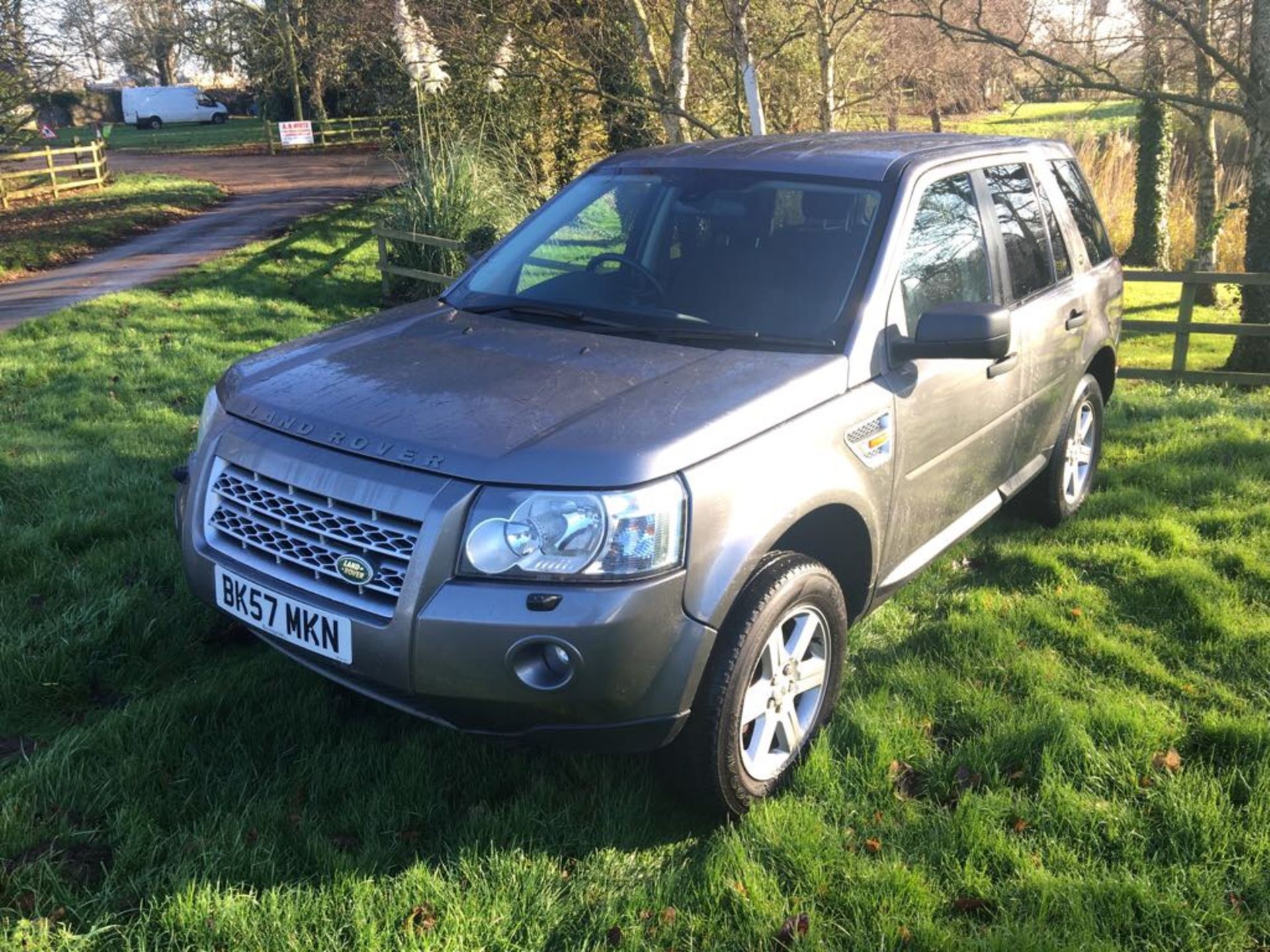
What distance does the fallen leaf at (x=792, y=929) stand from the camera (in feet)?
8.73

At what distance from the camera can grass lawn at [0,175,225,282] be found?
16.1 meters

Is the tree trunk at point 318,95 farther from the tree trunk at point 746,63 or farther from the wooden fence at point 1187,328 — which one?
the wooden fence at point 1187,328

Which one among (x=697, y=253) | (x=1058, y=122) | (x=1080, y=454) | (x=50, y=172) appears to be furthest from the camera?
(x=1058, y=122)

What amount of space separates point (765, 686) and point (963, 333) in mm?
1314

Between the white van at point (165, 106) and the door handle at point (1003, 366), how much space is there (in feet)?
202

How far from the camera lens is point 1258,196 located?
32.2 feet

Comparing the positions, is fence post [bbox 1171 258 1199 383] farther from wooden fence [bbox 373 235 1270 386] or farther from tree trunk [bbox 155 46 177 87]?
tree trunk [bbox 155 46 177 87]

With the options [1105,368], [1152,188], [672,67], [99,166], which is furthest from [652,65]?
[99,166]

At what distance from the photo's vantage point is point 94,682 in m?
3.79

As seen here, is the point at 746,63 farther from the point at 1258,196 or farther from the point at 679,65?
the point at 1258,196

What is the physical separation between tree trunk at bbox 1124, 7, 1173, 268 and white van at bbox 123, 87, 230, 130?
50.9 meters

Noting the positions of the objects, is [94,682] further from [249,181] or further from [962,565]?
[249,181]

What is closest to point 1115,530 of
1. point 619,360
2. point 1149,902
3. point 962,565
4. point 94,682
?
point 962,565

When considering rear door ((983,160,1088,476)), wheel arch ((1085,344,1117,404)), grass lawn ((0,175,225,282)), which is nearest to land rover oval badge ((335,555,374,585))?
rear door ((983,160,1088,476))
